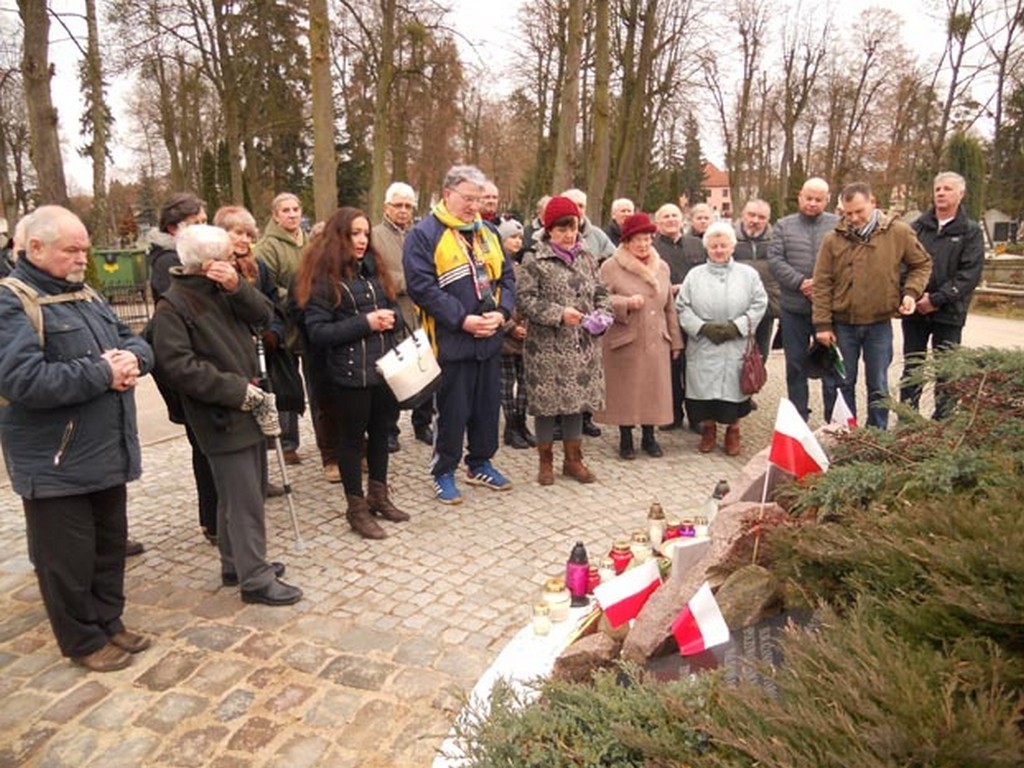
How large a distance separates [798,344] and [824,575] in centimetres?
479

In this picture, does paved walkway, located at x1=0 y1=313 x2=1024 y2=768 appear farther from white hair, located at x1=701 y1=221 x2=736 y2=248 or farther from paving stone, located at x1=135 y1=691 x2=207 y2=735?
white hair, located at x1=701 y1=221 x2=736 y2=248

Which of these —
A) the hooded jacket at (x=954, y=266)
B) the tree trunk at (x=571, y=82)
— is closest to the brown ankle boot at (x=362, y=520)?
the hooded jacket at (x=954, y=266)

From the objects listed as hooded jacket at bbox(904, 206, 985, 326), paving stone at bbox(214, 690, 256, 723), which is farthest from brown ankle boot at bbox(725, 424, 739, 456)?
paving stone at bbox(214, 690, 256, 723)

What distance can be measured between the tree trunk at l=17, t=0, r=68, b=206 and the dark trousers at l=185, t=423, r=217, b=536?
6997mm

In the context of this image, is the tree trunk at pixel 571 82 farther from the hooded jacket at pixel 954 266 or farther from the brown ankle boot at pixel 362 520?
the brown ankle boot at pixel 362 520

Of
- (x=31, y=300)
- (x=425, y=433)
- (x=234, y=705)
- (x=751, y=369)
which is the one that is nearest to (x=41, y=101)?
(x=425, y=433)

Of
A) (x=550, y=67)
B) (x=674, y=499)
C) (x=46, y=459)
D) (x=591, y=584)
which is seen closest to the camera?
(x=46, y=459)

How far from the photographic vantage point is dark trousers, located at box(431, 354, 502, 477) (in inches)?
208

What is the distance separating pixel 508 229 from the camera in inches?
290

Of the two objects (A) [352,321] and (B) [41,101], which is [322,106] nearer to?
(B) [41,101]

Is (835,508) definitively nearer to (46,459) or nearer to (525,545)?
(525,545)

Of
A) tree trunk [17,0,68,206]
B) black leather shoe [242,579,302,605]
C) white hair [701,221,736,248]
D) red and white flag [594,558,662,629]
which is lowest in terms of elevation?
black leather shoe [242,579,302,605]

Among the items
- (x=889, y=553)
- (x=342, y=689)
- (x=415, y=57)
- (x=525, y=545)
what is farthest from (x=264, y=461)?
(x=415, y=57)

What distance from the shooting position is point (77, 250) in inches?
129
